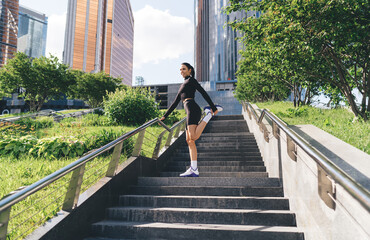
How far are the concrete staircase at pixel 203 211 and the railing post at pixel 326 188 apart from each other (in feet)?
2.48

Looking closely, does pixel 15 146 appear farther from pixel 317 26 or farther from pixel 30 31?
pixel 30 31

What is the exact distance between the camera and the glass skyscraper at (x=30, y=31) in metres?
181

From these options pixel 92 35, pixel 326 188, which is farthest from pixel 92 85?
pixel 92 35

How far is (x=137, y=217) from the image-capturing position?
3.24m

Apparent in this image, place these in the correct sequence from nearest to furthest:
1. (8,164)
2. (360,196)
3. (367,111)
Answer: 1. (360,196)
2. (8,164)
3. (367,111)

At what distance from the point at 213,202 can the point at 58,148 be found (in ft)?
12.4

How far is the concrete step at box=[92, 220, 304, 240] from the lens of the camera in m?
2.66

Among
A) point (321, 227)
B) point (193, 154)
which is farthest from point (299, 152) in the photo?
point (193, 154)

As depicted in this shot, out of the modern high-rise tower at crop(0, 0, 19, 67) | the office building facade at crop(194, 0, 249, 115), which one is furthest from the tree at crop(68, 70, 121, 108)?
the modern high-rise tower at crop(0, 0, 19, 67)

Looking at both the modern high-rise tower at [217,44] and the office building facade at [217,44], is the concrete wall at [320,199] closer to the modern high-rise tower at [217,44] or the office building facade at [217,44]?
the office building facade at [217,44]

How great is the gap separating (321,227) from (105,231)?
2.43 metres

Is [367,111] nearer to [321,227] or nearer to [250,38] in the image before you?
[250,38]

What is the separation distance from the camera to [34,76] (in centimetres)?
2197

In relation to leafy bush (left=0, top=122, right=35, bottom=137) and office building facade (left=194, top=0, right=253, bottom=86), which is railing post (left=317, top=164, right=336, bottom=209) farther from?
office building facade (left=194, top=0, right=253, bottom=86)
